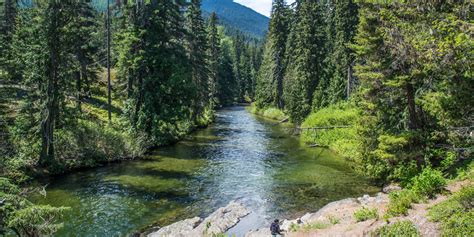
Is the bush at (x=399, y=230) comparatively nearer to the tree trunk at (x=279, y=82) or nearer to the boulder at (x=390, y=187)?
the boulder at (x=390, y=187)

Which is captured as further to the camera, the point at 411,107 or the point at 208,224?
the point at 411,107

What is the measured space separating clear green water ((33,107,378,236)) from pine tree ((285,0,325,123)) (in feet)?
56.3

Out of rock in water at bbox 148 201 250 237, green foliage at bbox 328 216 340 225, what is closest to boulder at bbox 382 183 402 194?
green foliage at bbox 328 216 340 225

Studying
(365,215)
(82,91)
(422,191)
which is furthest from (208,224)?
(82,91)

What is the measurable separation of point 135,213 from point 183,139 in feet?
77.8

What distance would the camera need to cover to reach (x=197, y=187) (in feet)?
80.9

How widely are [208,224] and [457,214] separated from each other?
10.0 metres

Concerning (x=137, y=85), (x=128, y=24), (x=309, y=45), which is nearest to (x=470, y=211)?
(x=137, y=85)

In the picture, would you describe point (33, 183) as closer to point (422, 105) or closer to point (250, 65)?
point (422, 105)

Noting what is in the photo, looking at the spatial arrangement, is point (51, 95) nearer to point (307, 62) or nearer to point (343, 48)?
point (343, 48)

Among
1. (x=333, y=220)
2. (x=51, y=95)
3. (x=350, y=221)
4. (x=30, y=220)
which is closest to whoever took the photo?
(x=30, y=220)

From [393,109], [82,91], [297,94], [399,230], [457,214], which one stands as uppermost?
[297,94]

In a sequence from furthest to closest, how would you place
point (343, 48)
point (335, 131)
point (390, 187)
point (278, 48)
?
point (278, 48), point (343, 48), point (335, 131), point (390, 187)

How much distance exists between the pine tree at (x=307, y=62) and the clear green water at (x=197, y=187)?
1718cm
